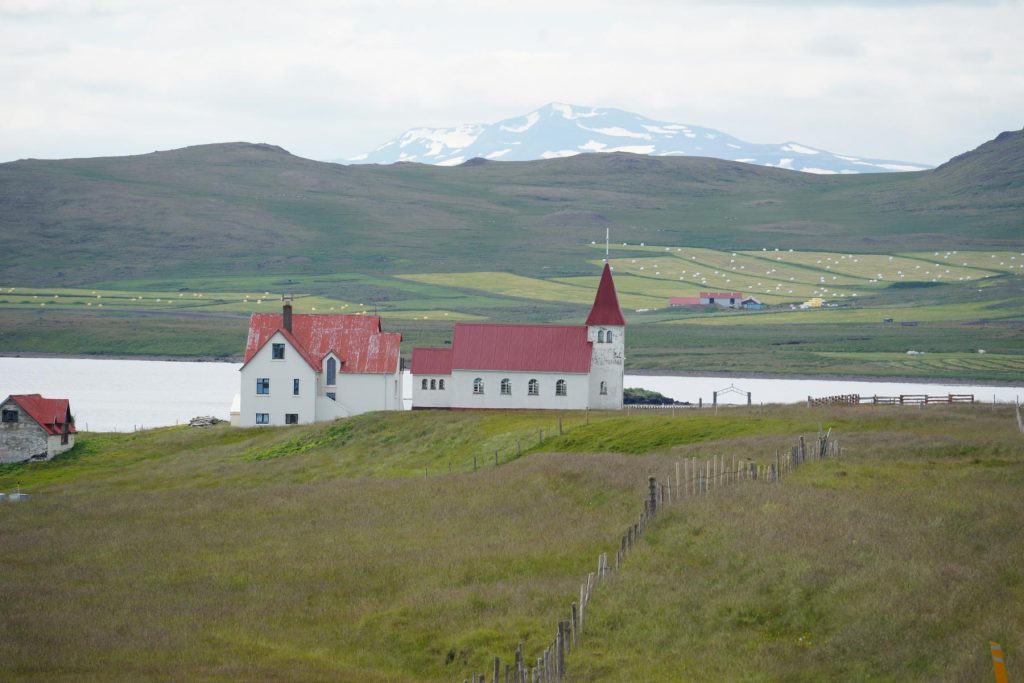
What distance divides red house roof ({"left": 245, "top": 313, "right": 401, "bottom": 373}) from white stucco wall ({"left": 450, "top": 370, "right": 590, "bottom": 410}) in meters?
3.65

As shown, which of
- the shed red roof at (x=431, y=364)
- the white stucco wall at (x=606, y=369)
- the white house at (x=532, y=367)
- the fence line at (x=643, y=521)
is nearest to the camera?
the fence line at (x=643, y=521)

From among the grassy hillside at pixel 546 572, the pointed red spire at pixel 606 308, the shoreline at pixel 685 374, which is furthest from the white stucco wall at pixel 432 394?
the shoreline at pixel 685 374

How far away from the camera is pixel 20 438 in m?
71.0

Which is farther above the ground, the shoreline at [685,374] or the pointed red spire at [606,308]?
the pointed red spire at [606,308]

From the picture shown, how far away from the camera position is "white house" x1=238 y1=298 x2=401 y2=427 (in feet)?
246

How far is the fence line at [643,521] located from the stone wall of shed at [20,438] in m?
38.4

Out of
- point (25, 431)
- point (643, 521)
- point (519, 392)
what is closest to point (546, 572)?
point (643, 521)

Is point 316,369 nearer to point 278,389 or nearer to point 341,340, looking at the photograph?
point 278,389

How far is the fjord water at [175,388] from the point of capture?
323 ft

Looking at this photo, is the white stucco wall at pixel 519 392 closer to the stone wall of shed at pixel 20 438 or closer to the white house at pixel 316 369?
the white house at pixel 316 369

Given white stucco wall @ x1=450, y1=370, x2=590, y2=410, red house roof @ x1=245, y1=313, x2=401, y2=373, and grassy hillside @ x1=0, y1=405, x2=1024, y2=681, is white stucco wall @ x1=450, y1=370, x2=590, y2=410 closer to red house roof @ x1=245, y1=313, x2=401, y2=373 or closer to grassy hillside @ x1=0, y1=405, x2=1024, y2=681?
red house roof @ x1=245, y1=313, x2=401, y2=373

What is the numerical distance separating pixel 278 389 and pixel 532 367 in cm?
1329

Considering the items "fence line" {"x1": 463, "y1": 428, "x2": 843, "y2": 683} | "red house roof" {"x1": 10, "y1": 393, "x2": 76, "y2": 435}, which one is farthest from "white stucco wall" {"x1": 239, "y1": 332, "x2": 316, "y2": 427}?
"fence line" {"x1": 463, "y1": 428, "x2": 843, "y2": 683}

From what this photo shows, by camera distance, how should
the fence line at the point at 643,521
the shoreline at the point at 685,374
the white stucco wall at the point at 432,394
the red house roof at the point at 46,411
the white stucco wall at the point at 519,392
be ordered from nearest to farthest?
the fence line at the point at 643,521
the red house roof at the point at 46,411
the white stucco wall at the point at 519,392
the white stucco wall at the point at 432,394
the shoreline at the point at 685,374
